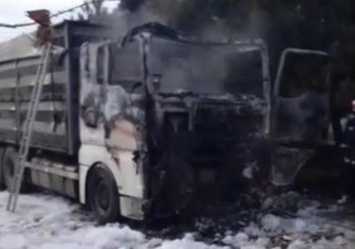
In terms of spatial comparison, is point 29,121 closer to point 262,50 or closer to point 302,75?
point 262,50

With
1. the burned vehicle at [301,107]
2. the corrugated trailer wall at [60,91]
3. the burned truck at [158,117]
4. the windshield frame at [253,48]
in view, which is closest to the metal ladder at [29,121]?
the corrugated trailer wall at [60,91]

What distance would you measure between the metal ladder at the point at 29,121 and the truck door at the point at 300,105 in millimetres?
3441

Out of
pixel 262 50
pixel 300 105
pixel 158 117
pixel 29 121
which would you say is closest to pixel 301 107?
pixel 300 105

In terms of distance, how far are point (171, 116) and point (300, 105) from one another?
304cm

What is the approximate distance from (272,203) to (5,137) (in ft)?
17.6

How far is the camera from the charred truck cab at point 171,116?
8414 millimetres

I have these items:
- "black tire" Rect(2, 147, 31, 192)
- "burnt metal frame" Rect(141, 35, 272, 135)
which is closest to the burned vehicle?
"burnt metal frame" Rect(141, 35, 272, 135)

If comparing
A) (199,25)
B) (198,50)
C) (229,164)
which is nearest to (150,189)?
(229,164)

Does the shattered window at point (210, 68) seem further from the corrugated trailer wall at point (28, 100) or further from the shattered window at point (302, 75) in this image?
the corrugated trailer wall at point (28, 100)

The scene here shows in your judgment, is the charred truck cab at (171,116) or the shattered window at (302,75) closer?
the charred truck cab at (171,116)

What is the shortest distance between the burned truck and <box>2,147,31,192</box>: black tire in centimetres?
256

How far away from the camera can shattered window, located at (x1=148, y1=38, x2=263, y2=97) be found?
29.0ft

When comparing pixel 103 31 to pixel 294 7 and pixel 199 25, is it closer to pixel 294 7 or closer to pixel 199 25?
pixel 199 25

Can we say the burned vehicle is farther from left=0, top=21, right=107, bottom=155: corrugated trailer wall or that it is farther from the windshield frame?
left=0, top=21, right=107, bottom=155: corrugated trailer wall
